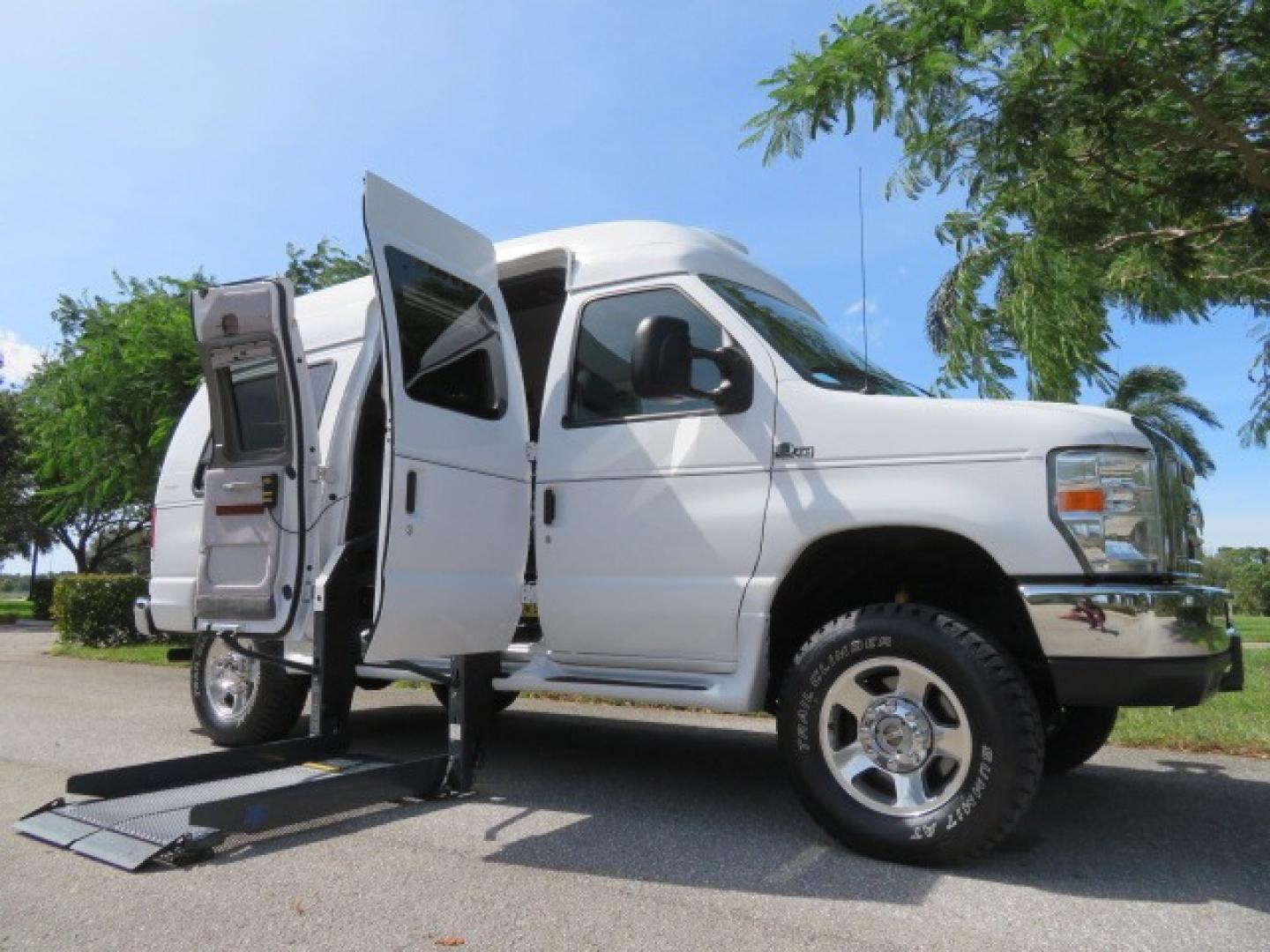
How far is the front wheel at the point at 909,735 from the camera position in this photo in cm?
354

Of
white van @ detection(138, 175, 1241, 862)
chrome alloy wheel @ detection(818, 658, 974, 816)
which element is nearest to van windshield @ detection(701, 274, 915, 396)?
white van @ detection(138, 175, 1241, 862)

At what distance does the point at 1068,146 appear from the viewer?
26.7 feet

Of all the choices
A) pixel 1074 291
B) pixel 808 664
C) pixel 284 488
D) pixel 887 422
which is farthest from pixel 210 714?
pixel 1074 291

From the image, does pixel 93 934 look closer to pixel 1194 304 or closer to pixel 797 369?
pixel 797 369

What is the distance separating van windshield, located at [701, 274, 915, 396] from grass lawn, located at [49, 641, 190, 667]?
9.51m

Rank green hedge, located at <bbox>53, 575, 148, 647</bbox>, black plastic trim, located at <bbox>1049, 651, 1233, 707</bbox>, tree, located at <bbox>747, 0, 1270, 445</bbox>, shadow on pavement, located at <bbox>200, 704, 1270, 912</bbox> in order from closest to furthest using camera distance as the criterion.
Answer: black plastic trim, located at <bbox>1049, 651, 1233, 707</bbox>, shadow on pavement, located at <bbox>200, 704, 1270, 912</bbox>, tree, located at <bbox>747, 0, 1270, 445</bbox>, green hedge, located at <bbox>53, 575, 148, 647</bbox>

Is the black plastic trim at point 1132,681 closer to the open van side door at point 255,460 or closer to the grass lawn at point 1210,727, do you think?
the grass lawn at point 1210,727

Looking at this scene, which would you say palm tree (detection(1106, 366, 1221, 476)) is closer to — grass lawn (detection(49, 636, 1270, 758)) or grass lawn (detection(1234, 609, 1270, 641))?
grass lawn (detection(1234, 609, 1270, 641))

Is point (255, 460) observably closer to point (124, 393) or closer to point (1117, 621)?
point (1117, 621)

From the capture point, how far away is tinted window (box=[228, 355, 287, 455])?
550 cm

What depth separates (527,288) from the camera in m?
5.82

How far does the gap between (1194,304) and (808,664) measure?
912cm

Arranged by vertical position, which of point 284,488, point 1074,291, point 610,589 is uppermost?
point 1074,291

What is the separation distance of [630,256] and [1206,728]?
488 cm
